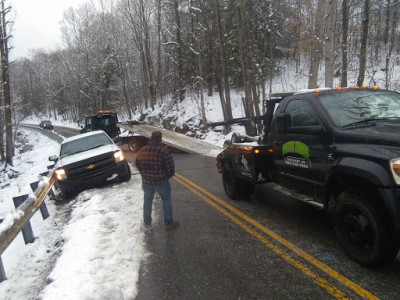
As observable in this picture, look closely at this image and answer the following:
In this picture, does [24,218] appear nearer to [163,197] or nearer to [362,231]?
[163,197]

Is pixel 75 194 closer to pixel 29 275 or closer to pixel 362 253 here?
pixel 29 275

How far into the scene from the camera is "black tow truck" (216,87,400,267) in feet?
11.1

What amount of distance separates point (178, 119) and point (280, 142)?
22.9m

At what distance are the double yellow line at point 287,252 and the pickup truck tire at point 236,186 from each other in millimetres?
296

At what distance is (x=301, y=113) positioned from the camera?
15.9ft

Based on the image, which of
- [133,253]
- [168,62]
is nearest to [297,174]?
[133,253]

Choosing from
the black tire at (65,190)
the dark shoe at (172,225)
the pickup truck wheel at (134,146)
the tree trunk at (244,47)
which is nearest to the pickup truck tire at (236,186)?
the dark shoe at (172,225)

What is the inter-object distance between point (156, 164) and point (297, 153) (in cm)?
245

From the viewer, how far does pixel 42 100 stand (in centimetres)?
8869

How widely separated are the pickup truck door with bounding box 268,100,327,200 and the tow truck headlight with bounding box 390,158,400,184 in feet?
3.40

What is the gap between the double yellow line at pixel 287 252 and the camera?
337cm

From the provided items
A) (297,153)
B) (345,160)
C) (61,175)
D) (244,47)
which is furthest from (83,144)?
(244,47)

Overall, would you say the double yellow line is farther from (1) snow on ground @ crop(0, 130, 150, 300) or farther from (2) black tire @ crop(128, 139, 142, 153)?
(2) black tire @ crop(128, 139, 142, 153)

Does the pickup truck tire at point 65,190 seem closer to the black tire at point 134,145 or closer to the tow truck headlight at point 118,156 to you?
the tow truck headlight at point 118,156
